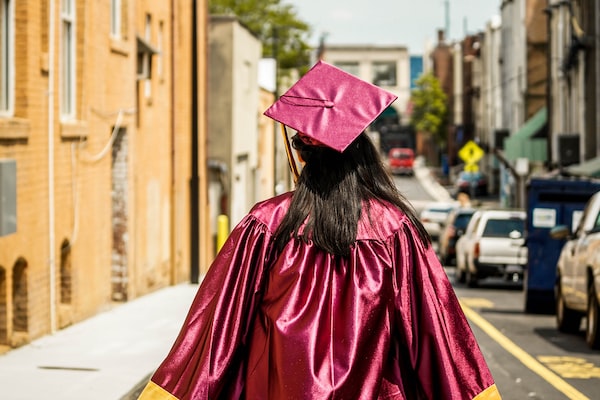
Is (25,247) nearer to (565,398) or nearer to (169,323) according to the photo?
(169,323)

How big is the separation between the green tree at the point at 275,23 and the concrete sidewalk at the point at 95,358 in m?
46.6

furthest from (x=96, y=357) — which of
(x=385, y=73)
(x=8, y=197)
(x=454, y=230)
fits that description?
(x=385, y=73)

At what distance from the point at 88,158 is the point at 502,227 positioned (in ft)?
39.5

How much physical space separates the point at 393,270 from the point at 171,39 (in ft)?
69.2

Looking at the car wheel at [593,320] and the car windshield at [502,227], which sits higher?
the car windshield at [502,227]

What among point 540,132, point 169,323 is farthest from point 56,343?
point 540,132

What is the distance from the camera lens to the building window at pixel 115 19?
791 inches

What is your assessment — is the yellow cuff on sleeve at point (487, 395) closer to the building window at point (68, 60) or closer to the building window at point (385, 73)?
the building window at point (68, 60)

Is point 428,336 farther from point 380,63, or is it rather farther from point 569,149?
point 380,63

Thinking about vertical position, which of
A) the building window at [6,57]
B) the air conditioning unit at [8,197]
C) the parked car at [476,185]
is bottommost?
the parked car at [476,185]

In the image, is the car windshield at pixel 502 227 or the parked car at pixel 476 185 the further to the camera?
the parked car at pixel 476 185

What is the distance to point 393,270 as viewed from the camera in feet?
15.2

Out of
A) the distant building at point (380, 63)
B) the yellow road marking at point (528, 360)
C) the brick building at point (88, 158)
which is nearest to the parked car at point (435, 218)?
the brick building at point (88, 158)

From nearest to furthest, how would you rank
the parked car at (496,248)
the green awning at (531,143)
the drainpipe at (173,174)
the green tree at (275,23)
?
the drainpipe at (173,174), the parked car at (496,248), the green awning at (531,143), the green tree at (275,23)
